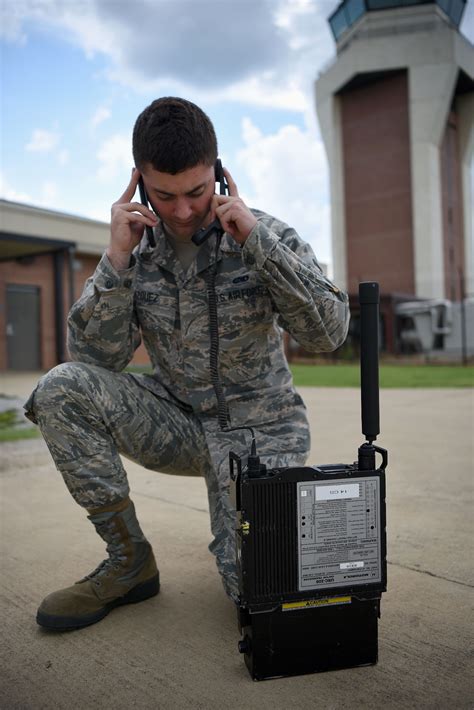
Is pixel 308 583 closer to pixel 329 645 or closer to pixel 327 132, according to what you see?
pixel 329 645

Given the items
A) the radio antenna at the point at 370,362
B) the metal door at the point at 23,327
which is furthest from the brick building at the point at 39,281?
the radio antenna at the point at 370,362

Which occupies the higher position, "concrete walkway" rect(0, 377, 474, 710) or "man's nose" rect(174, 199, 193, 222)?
"man's nose" rect(174, 199, 193, 222)

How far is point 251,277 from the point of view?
6.36 ft

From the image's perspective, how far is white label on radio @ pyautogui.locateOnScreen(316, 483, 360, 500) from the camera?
1.41m

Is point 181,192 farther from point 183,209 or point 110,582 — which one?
point 110,582

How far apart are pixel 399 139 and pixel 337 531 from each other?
29.3 meters

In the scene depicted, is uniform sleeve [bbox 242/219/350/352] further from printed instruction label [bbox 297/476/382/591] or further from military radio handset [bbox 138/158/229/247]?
printed instruction label [bbox 297/476/382/591]

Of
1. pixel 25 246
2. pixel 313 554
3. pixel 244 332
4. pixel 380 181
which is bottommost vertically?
pixel 313 554

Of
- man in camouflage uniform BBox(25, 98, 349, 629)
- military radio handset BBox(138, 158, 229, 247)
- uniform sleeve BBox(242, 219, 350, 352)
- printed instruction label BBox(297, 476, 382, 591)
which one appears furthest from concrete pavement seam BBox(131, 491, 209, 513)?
printed instruction label BBox(297, 476, 382, 591)

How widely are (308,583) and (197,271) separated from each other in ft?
3.23

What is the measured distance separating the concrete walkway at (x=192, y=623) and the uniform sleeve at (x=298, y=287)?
809mm

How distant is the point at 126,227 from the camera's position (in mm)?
1848

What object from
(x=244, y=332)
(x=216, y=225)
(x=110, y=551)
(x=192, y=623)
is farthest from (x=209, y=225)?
(x=192, y=623)

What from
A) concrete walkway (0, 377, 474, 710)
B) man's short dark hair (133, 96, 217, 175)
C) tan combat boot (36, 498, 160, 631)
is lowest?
concrete walkway (0, 377, 474, 710)
